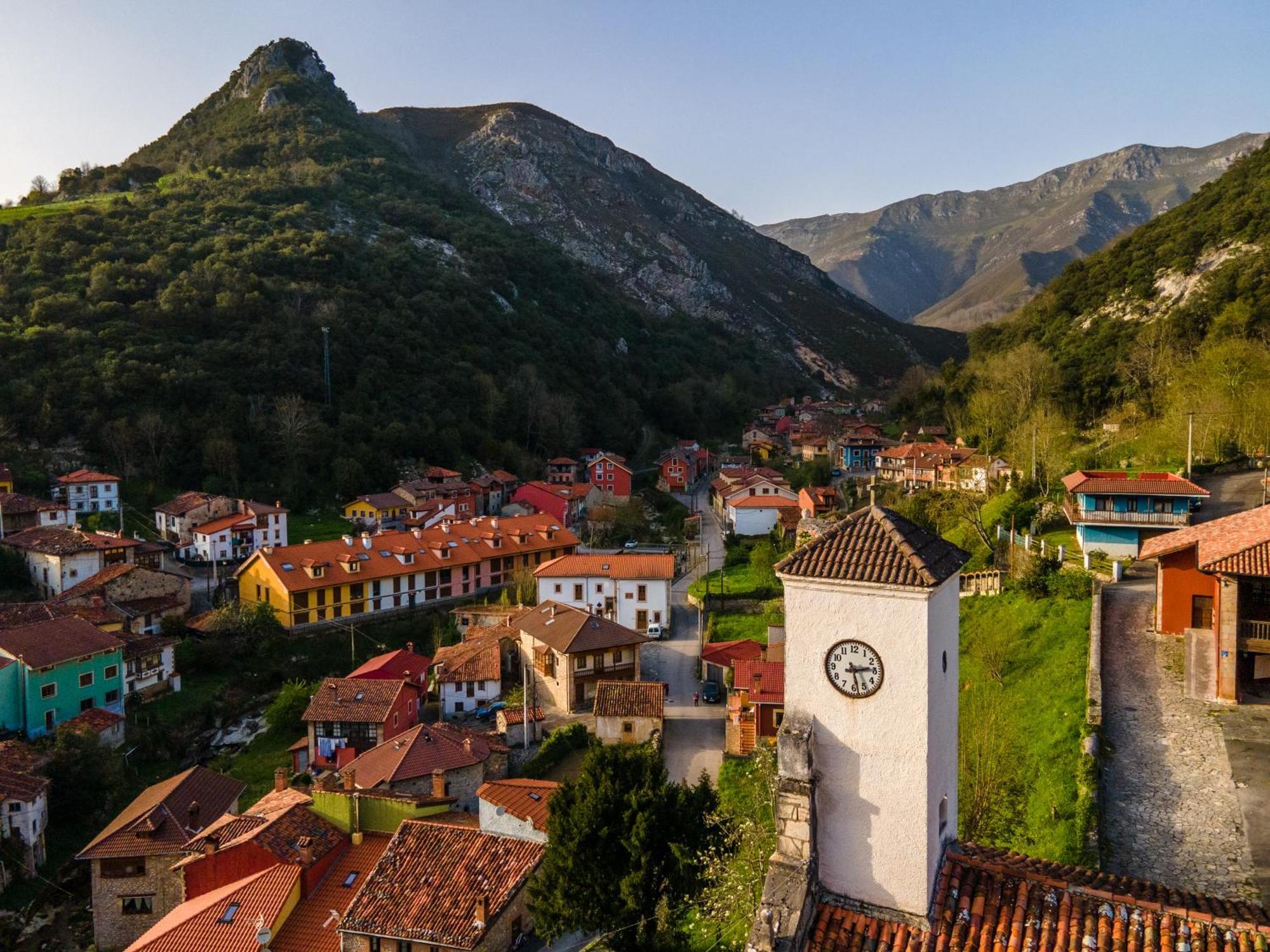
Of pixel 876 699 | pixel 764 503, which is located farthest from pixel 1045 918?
pixel 764 503

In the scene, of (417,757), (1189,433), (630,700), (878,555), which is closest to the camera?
(878,555)

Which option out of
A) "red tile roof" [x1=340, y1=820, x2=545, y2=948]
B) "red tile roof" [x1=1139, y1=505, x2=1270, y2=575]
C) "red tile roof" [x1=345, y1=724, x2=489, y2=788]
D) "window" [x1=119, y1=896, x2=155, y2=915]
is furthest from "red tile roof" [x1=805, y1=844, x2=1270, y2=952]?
"window" [x1=119, y1=896, x2=155, y2=915]

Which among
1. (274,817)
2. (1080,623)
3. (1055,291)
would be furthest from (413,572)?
(1055,291)

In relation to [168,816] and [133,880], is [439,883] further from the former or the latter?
[133,880]

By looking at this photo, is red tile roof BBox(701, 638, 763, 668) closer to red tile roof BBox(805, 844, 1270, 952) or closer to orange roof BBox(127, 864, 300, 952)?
orange roof BBox(127, 864, 300, 952)

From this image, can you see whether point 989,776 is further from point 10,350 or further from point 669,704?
point 10,350

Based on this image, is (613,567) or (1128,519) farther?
(613,567)
